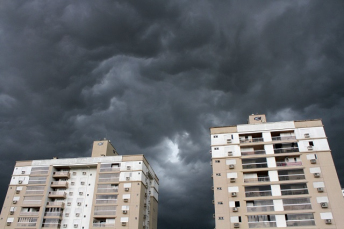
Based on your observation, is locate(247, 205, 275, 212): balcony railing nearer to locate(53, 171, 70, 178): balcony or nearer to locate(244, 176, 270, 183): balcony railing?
locate(244, 176, 270, 183): balcony railing

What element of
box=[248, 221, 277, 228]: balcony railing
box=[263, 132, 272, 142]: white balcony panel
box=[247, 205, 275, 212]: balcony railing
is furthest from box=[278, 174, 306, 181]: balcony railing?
box=[248, 221, 277, 228]: balcony railing

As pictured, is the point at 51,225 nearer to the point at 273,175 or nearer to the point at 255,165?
the point at 255,165

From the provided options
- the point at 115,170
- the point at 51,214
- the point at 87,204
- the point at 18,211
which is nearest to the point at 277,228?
the point at 115,170

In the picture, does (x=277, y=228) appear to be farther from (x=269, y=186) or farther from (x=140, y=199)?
(x=140, y=199)

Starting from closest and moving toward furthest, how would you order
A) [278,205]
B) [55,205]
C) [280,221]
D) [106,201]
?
[280,221]
[278,205]
[106,201]
[55,205]

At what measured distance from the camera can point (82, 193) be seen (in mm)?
68062

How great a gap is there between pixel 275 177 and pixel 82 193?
41494 millimetres

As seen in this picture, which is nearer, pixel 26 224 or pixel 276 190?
pixel 276 190

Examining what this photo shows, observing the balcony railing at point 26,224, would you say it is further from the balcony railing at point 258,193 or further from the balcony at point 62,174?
the balcony railing at point 258,193

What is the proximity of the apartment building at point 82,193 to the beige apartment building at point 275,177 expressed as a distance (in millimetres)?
19851

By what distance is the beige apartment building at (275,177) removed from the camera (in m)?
48.8

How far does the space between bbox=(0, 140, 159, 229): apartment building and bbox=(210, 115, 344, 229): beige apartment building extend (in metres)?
19.9

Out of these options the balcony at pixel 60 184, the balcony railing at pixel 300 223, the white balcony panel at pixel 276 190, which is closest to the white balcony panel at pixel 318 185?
the white balcony panel at pixel 276 190

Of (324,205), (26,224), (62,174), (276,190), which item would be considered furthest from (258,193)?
(26,224)
